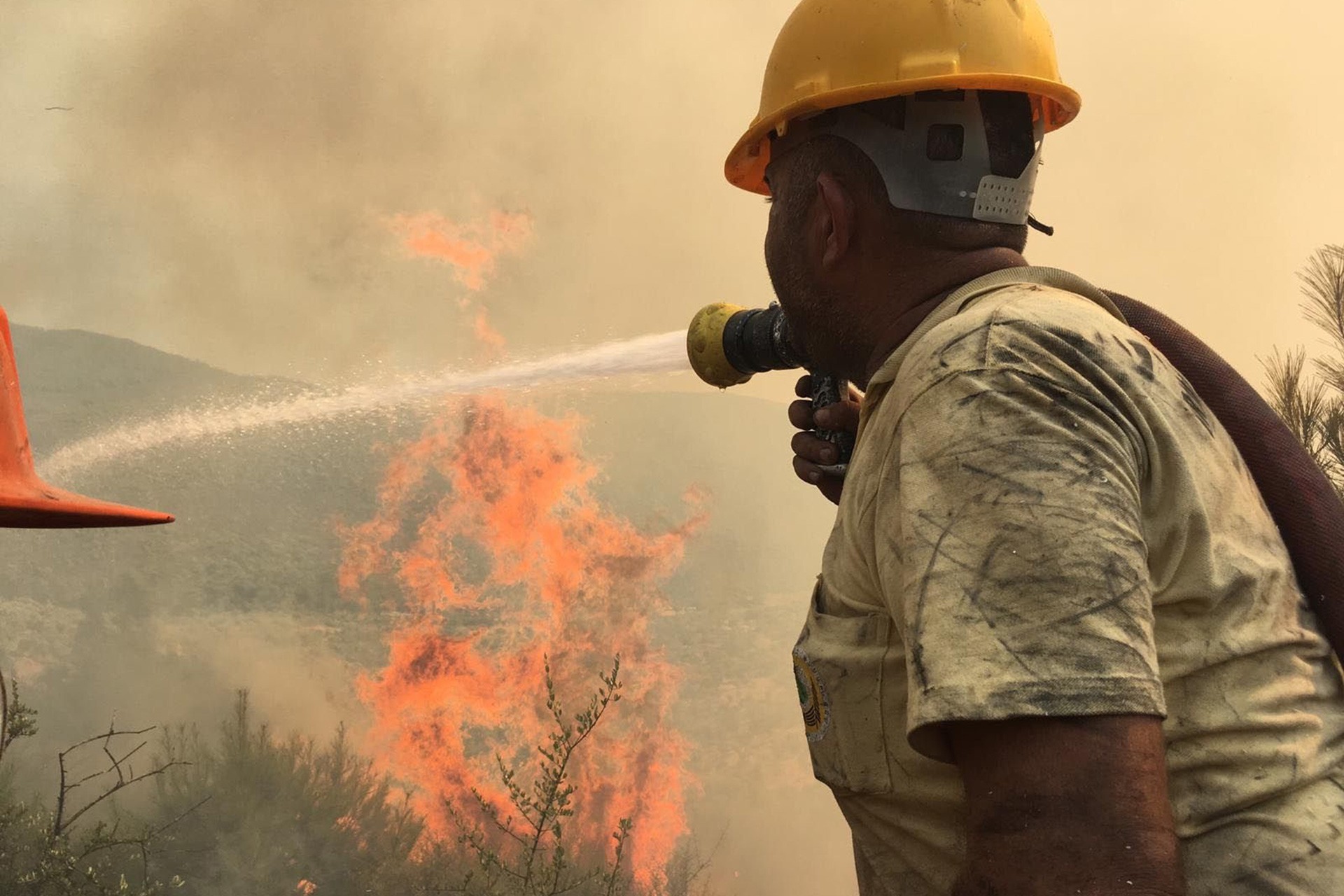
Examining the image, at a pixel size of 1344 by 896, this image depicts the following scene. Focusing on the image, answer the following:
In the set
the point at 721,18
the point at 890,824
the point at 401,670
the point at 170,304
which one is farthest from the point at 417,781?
the point at 721,18

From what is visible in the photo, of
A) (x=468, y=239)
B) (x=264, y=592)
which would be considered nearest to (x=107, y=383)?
(x=264, y=592)

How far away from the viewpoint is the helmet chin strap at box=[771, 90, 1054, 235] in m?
1.70

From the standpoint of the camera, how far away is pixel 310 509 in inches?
347

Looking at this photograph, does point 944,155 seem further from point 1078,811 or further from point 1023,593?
point 1078,811

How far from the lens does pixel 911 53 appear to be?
68.5 inches

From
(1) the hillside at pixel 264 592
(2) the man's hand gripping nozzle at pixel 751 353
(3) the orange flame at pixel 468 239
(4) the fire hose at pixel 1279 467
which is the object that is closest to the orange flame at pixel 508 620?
(1) the hillside at pixel 264 592

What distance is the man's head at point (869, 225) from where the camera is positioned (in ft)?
5.58

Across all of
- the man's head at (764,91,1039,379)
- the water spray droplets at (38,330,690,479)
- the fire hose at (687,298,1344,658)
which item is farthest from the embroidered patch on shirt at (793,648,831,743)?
the water spray droplets at (38,330,690,479)

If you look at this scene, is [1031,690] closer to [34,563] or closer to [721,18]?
[34,563]

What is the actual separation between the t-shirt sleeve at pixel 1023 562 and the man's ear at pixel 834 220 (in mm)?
570

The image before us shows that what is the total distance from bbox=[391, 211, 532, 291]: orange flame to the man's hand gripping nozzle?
20.8ft

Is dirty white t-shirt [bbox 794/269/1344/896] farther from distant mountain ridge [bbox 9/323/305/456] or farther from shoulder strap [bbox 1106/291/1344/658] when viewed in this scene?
distant mountain ridge [bbox 9/323/305/456]

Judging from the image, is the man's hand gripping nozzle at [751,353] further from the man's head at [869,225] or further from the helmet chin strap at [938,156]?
the helmet chin strap at [938,156]

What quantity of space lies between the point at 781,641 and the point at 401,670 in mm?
4638
